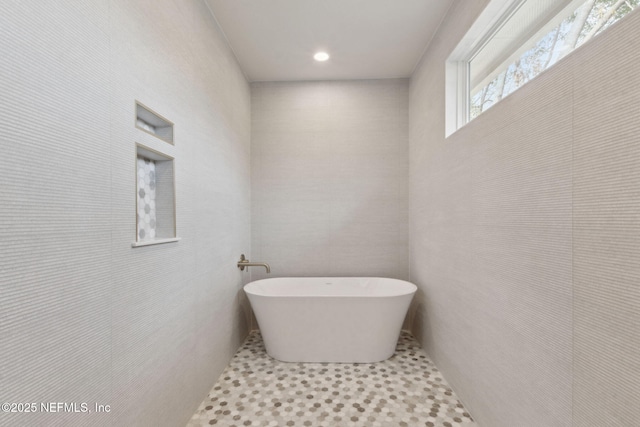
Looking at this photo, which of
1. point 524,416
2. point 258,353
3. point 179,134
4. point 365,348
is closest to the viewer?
point 524,416

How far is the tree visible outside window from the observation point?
3.37ft

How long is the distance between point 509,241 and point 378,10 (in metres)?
1.75

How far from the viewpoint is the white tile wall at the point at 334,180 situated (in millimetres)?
3125

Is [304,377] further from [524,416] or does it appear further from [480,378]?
[524,416]

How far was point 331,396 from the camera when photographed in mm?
1959

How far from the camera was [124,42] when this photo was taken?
46.2 inches

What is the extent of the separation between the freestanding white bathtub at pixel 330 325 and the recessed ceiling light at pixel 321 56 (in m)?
2.07

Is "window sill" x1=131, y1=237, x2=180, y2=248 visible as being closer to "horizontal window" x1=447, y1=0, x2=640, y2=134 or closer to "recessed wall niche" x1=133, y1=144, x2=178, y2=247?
"recessed wall niche" x1=133, y1=144, x2=178, y2=247

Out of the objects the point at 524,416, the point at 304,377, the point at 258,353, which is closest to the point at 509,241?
the point at 524,416

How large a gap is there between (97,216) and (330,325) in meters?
1.80

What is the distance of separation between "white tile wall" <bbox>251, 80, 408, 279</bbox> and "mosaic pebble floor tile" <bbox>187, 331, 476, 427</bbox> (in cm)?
99

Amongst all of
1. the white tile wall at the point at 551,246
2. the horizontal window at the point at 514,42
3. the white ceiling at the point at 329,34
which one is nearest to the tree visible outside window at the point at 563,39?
the horizontal window at the point at 514,42

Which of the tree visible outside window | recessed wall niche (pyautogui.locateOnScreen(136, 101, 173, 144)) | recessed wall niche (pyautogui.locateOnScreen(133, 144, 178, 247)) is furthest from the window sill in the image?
the tree visible outside window

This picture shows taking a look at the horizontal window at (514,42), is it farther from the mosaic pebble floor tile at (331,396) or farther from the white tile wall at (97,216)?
the mosaic pebble floor tile at (331,396)
